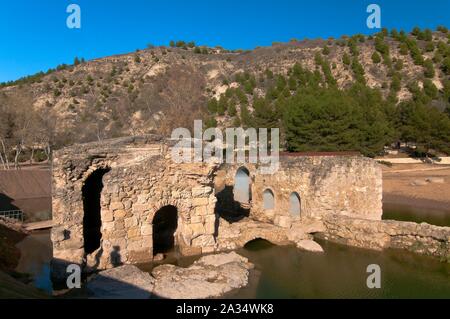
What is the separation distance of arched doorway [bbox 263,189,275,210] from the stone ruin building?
60cm

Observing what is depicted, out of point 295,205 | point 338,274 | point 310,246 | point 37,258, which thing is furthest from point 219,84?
point 338,274

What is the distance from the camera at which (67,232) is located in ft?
41.3

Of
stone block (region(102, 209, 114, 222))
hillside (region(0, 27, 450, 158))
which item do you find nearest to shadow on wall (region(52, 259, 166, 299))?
stone block (region(102, 209, 114, 222))

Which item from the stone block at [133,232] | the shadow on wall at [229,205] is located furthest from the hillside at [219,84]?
the stone block at [133,232]

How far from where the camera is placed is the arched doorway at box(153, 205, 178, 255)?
1597cm

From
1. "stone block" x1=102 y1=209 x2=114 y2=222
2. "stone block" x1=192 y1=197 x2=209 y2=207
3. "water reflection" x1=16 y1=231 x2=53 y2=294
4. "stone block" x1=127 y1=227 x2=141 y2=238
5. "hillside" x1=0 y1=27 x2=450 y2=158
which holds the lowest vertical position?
"water reflection" x1=16 y1=231 x2=53 y2=294

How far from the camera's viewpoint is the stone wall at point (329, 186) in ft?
55.4

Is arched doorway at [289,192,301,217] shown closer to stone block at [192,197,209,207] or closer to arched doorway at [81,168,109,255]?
stone block at [192,197,209,207]

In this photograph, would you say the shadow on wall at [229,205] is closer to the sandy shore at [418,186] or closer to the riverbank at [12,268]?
the riverbank at [12,268]

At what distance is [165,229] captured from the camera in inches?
696

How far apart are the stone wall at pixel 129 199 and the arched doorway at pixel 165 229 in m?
1.24

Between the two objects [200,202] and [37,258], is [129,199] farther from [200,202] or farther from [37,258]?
[37,258]

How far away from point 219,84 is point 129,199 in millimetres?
53546

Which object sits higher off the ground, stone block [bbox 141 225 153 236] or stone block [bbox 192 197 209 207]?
stone block [bbox 192 197 209 207]
